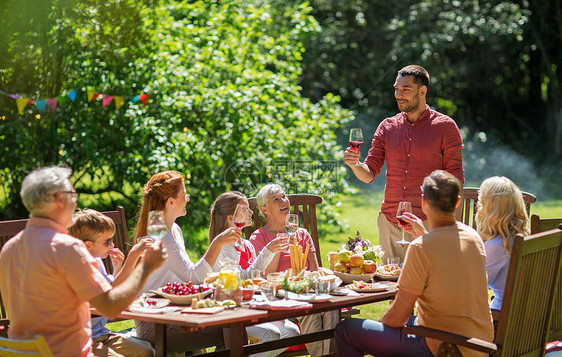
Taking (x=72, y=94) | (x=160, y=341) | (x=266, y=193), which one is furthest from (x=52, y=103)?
(x=160, y=341)

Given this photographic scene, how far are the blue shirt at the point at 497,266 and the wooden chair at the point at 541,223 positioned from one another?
0.28 metres

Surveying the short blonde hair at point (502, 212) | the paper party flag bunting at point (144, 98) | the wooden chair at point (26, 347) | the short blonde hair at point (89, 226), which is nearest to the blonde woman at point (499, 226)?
the short blonde hair at point (502, 212)

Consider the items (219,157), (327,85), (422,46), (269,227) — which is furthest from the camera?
(327,85)

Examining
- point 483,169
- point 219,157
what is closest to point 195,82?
point 219,157

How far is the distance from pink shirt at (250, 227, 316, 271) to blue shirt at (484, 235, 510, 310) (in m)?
1.18

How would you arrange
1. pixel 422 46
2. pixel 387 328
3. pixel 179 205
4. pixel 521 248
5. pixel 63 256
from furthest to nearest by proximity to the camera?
1. pixel 422 46
2. pixel 179 205
3. pixel 387 328
4. pixel 521 248
5. pixel 63 256

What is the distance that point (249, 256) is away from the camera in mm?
4480

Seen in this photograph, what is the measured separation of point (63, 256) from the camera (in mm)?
2691

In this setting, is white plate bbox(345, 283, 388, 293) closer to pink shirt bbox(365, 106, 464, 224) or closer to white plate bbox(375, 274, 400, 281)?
white plate bbox(375, 274, 400, 281)

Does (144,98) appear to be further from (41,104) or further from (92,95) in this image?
(41,104)

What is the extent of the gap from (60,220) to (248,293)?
1030 millimetres

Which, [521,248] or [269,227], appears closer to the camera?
[521,248]

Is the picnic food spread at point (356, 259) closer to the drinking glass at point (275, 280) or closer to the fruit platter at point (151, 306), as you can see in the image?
the drinking glass at point (275, 280)

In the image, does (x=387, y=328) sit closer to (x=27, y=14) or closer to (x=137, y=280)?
(x=137, y=280)
